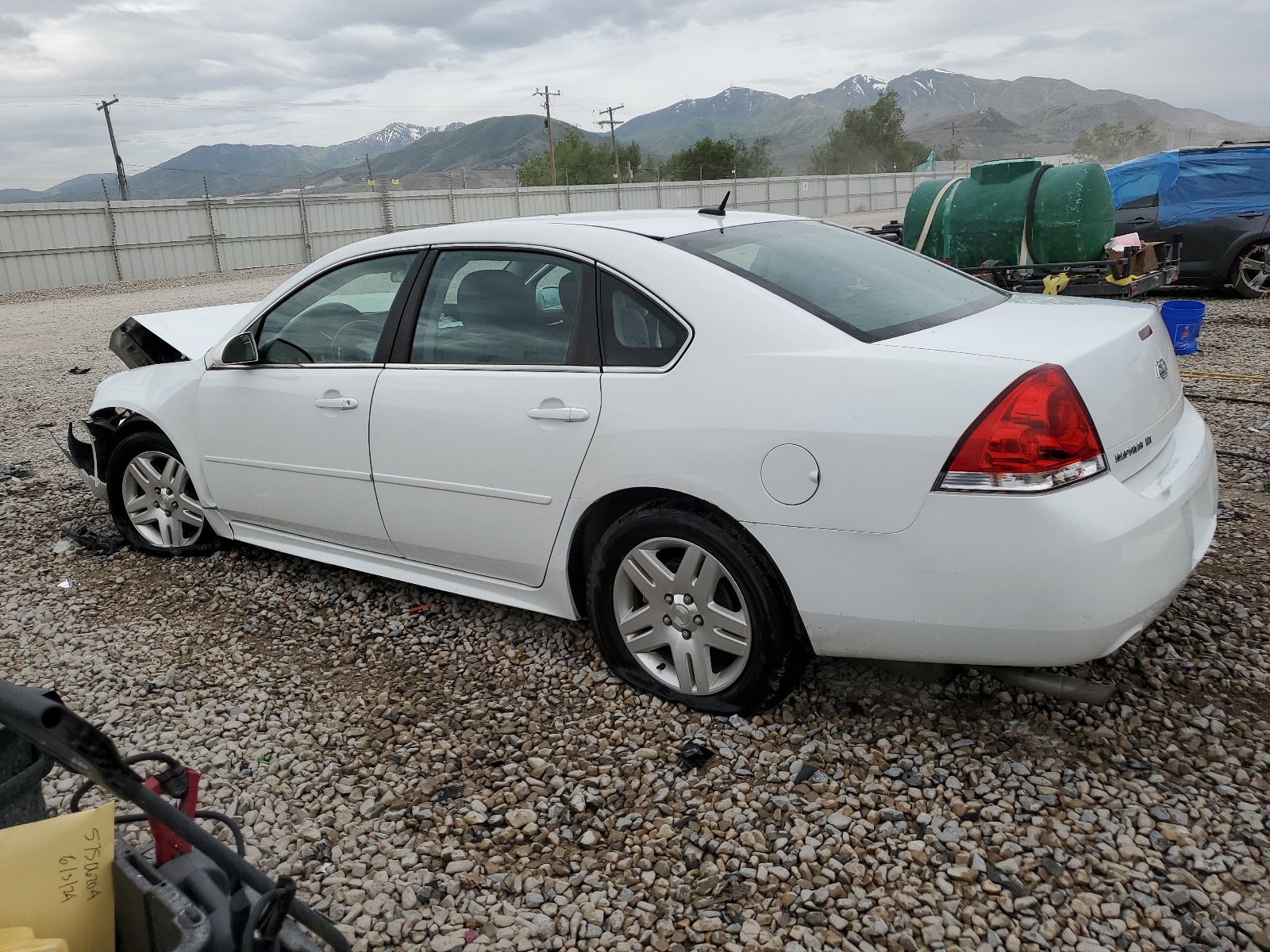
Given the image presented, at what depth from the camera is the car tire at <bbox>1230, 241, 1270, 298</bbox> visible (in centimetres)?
1157

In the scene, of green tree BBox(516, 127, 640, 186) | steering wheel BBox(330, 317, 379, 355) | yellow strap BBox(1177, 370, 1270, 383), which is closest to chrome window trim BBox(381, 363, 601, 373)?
steering wheel BBox(330, 317, 379, 355)

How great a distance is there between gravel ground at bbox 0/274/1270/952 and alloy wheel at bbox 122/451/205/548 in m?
0.53

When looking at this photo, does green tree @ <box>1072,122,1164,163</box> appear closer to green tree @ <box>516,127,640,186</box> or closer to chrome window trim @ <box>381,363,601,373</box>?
green tree @ <box>516,127,640,186</box>

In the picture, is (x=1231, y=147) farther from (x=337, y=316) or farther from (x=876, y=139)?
(x=876, y=139)

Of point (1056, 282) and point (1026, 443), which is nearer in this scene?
point (1026, 443)

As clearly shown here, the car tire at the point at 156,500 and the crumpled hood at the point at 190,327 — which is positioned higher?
the crumpled hood at the point at 190,327

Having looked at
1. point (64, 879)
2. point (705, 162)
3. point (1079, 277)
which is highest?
point (705, 162)

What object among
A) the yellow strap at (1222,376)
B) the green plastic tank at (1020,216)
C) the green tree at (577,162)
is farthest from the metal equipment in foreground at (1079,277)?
the green tree at (577,162)

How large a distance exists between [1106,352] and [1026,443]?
17.9 inches

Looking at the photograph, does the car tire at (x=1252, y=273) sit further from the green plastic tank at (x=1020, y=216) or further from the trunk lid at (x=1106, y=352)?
the trunk lid at (x=1106, y=352)

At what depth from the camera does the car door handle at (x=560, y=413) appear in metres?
2.96

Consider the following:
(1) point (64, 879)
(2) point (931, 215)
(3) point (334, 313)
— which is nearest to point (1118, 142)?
(2) point (931, 215)

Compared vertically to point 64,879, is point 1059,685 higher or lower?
lower

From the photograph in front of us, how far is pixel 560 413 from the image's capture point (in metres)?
2.99
